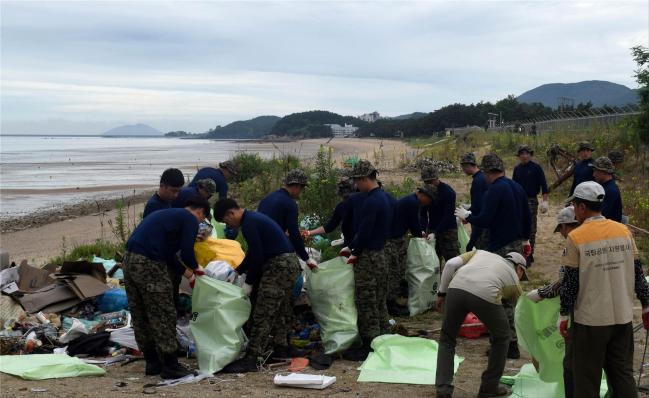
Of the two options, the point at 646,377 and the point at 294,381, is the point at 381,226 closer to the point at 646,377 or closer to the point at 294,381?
the point at 294,381

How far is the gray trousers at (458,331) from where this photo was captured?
187 inches

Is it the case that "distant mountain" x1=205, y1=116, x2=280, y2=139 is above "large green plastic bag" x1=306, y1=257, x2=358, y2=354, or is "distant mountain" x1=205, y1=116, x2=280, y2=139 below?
above

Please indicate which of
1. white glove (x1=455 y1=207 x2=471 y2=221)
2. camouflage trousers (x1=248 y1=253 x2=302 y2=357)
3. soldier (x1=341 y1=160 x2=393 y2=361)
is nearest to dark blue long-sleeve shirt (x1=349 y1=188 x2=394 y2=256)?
soldier (x1=341 y1=160 x2=393 y2=361)

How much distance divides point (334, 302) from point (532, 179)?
4491 mm

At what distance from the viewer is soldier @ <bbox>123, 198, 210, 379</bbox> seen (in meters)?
5.62

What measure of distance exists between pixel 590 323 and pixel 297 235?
3.21 meters

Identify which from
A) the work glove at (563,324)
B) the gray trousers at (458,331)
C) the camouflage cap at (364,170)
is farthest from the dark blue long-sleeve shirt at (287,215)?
the work glove at (563,324)

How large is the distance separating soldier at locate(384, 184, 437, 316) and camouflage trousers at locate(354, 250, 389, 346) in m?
1.11

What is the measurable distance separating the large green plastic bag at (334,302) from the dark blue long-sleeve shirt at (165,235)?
4.53 feet

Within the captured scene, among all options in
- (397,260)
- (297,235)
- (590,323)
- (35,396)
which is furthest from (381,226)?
(35,396)

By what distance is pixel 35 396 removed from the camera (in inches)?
203

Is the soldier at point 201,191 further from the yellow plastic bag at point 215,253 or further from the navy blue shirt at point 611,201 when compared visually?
the navy blue shirt at point 611,201

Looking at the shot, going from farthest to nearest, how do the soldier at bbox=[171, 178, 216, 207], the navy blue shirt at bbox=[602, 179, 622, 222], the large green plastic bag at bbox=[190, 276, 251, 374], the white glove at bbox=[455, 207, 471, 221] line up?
the soldier at bbox=[171, 178, 216, 207], the white glove at bbox=[455, 207, 471, 221], the navy blue shirt at bbox=[602, 179, 622, 222], the large green plastic bag at bbox=[190, 276, 251, 374]

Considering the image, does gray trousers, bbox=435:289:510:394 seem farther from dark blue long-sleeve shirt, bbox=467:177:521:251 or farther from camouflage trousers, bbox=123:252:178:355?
camouflage trousers, bbox=123:252:178:355
